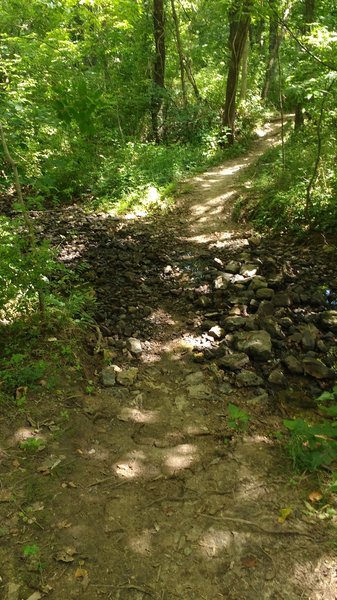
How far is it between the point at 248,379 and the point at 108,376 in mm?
1439

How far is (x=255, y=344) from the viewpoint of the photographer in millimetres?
4543

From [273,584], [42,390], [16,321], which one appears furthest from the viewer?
[16,321]

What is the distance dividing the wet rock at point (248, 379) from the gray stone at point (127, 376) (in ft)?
3.54

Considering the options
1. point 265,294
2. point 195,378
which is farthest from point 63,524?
point 265,294

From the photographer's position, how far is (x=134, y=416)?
12.3 feet

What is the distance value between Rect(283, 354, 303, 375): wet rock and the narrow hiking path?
0.01 metres

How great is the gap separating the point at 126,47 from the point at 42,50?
265cm

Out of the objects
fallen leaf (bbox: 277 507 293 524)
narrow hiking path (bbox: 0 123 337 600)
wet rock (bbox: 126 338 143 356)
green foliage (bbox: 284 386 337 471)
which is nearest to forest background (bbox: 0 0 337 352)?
wet rock (bbox: 126 338 143 356)

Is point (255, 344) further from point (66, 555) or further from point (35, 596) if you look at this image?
point (35, 596)

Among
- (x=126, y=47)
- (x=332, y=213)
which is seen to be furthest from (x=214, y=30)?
(x=332, y=213)

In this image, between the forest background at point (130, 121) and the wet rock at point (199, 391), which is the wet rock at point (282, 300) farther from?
the forest background at point (130, 121)

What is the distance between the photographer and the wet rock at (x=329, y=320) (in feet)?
15.8

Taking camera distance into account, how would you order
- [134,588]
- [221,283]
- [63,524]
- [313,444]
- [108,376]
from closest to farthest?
[134,588], [63,524], [313,444], [108,376], [221,283]

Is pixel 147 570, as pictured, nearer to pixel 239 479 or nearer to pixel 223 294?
pixel 239 479
